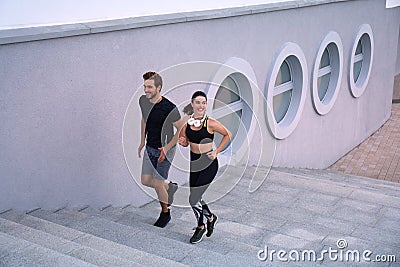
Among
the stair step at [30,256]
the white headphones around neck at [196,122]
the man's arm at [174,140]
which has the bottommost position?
the stair step at [30,256]

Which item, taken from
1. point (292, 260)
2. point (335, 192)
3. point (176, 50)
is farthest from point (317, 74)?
point (292, 260)

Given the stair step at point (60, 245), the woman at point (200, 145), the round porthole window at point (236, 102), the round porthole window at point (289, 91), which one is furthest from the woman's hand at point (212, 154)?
the round porthole window at point (289, 91)

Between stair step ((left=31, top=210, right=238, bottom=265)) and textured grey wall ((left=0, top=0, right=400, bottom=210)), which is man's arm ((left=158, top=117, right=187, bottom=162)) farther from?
textured grey wall ((left=0, top=0, right=400, bottom=210))

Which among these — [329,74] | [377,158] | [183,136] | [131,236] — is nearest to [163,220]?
[131,236]

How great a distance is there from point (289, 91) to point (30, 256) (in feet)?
23.3

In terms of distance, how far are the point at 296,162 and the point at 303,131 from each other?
584 millimetres

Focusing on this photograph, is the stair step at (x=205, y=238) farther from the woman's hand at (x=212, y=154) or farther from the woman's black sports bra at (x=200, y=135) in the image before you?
the woman's black sports bra at (x=200, y=135)

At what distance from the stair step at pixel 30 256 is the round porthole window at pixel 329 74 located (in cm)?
774

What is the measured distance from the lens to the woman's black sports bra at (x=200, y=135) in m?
4.91

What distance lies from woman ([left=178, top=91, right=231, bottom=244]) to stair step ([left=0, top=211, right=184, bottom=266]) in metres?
1.03

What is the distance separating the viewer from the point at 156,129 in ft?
17.3

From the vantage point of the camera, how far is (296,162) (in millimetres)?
10453

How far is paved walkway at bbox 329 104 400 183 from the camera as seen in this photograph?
1129 cm

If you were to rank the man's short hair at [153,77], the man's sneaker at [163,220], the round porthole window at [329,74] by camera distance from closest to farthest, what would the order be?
the man's short hair at [153,77], the man's sneaker at [163,220], the round porthole window at [329,74]
